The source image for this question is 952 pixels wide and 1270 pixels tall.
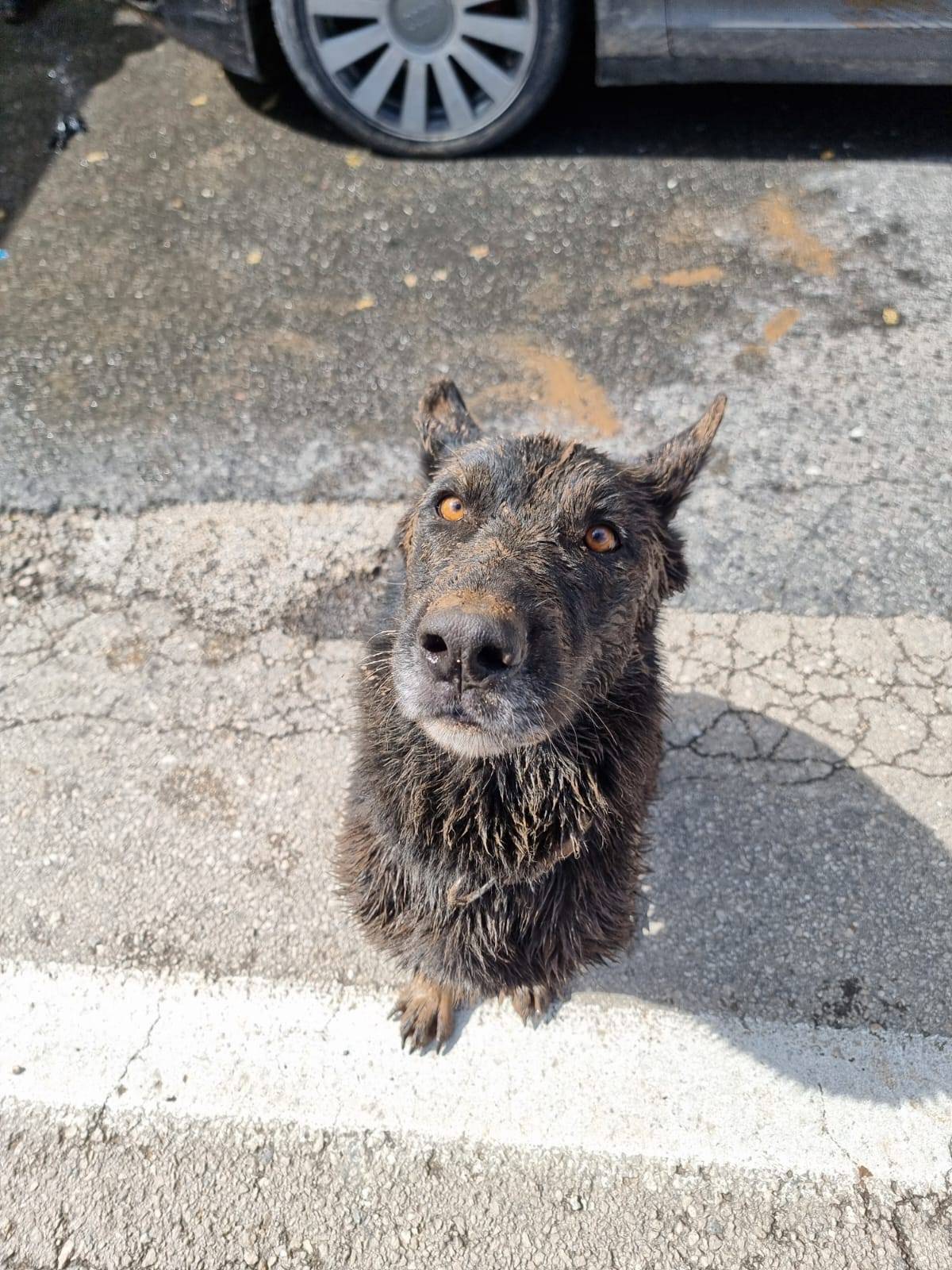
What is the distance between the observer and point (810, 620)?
163 inches

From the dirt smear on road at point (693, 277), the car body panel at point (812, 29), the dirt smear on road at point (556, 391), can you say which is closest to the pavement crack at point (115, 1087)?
the dirt smear on road at point (556, 391)

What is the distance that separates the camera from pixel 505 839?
2590mm

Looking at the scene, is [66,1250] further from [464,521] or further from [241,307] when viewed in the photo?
[241,307]

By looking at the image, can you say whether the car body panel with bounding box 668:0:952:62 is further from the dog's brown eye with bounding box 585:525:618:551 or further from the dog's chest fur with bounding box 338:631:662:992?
the dog's chest fur with bounding box 338:631:662:992

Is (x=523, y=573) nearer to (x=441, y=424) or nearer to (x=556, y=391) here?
(x=441, y=424)

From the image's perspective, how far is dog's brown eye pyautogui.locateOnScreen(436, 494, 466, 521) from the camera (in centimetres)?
269

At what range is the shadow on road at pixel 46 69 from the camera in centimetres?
627

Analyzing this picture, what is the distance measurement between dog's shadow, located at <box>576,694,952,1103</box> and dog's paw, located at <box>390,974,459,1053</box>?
534 millimetres

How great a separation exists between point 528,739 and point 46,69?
7409mm

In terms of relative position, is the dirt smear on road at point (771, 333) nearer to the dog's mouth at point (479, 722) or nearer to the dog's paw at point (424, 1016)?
the dog's mouth at point (479, 722)

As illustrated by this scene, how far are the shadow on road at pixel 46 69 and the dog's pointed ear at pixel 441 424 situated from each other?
4.59 meters

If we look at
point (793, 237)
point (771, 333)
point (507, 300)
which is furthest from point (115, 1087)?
→ point (793, 237)

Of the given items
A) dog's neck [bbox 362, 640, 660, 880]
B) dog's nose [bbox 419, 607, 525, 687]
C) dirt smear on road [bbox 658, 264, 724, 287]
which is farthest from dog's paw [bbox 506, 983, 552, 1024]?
dirt smear on road [bbox 658, 264, 724, 287]

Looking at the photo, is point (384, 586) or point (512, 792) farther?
point (384, 586)
